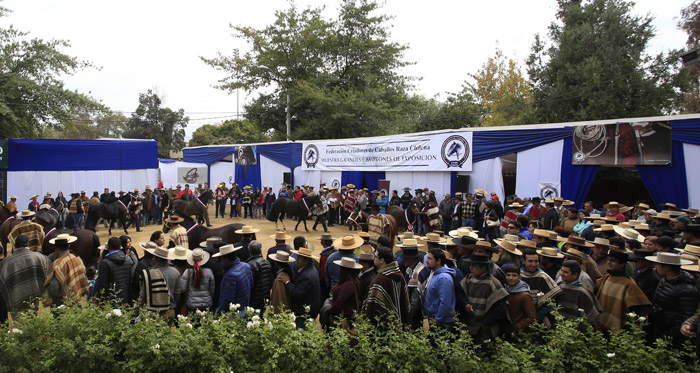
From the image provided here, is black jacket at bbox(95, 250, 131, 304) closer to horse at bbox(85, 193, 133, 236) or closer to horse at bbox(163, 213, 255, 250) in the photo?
horse at bbox(163, 213, 255, 250)

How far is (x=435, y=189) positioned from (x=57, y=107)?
20.5 m

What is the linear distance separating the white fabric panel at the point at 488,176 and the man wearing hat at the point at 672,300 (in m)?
9.71

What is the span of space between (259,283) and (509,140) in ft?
35.5

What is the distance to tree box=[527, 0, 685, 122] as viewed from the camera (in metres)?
22.2

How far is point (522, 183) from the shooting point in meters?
13.5

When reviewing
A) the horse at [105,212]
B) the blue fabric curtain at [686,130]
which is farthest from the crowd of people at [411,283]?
the horse at [105,212]

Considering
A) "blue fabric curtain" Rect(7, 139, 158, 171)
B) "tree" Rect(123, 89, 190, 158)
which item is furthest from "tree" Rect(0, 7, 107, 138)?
"tree" Rect(123, 89, 190, 158)

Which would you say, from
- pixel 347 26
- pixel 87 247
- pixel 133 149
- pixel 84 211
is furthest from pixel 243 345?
pixel 347 26

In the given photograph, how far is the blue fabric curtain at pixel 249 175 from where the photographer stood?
978 inches

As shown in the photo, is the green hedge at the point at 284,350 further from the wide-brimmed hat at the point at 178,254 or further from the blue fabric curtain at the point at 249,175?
the blue fabric curtain at the point at 249,175

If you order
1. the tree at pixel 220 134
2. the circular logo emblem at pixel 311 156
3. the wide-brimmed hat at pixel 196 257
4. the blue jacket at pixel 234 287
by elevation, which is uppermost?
the tree at pixel 220 134

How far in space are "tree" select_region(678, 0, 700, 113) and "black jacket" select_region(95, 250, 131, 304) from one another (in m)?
25.2

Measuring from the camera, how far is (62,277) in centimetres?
564

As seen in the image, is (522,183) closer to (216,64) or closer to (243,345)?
(243,345)
